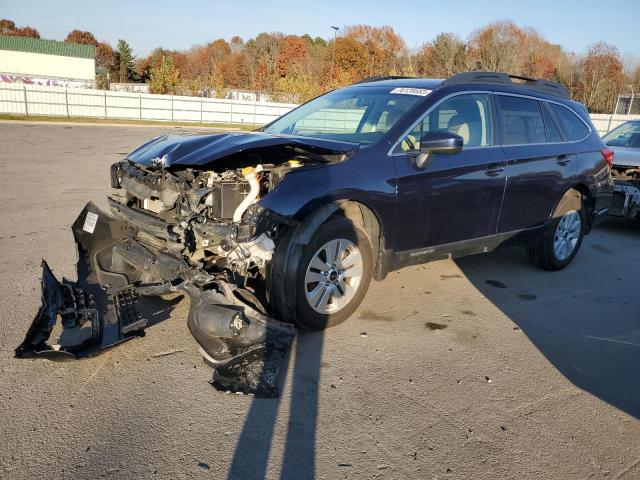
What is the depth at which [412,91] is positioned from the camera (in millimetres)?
4711

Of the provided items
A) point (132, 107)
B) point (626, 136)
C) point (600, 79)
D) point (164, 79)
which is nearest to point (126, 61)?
point (164, 79)

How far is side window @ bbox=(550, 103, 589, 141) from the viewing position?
19.1ft

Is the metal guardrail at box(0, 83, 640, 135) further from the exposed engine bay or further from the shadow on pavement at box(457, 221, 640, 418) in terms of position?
the exposed engine bay

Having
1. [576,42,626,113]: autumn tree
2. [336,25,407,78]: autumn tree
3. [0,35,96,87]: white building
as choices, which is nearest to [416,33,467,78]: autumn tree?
[336,25,407,78]: autumn tree

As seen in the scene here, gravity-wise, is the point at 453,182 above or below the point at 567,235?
above

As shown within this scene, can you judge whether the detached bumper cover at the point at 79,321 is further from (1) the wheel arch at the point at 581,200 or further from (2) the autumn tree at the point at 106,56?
(2) the autumn tree at the point at 106,56

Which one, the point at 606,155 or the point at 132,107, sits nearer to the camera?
the point at 606,155

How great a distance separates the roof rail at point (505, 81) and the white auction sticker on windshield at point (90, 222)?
337 centimetres

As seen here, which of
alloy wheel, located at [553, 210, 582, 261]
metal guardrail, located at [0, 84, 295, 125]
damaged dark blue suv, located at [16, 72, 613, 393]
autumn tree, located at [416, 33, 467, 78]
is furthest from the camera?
autumn tree, located at [416, 33, 467, 78]

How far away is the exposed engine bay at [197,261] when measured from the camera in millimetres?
3252

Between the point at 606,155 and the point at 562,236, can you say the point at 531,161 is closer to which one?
the point at 562,236

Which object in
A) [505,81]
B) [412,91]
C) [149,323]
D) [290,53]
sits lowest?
[149,323]

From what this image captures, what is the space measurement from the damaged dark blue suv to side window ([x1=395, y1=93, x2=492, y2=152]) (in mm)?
15

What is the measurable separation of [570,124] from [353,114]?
2733 millimetres
